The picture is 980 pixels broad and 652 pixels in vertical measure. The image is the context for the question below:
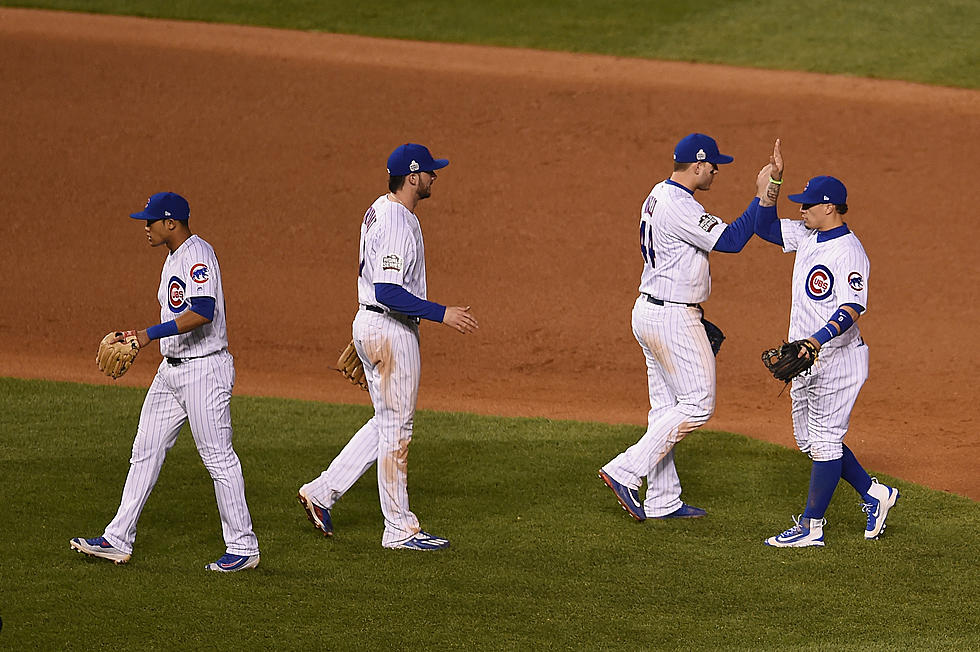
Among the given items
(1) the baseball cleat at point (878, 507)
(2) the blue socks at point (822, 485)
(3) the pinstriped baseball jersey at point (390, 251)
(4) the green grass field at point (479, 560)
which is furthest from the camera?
(1) the baseball cleat at point (878, 507)

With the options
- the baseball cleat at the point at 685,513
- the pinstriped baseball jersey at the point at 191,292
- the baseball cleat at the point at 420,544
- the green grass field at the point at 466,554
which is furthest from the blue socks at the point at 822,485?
the pinstriped baseball jersey at the point at 191,292

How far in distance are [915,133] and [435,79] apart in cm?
666

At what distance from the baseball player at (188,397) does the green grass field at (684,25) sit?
13.8 m

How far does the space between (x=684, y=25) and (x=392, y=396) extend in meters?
15.2

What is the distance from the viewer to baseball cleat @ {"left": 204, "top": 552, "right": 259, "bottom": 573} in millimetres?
6465

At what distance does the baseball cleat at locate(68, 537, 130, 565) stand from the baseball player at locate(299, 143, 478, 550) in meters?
1.09

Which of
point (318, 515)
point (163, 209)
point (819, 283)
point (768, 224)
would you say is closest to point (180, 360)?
point (163, 209)

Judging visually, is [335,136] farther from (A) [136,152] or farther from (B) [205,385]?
(B) [205,385]

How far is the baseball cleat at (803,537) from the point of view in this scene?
7.05m

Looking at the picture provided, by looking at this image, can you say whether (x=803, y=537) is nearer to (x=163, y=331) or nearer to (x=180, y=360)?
(x=180, y=360)

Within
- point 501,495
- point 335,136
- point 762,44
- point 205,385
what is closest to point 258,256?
point 335,136

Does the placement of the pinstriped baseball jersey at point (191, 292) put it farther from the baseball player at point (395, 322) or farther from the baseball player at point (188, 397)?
the baseball player at point (395, 322)

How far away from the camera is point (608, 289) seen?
1391 centimetres

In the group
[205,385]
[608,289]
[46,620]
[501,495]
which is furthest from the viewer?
[608,289]
